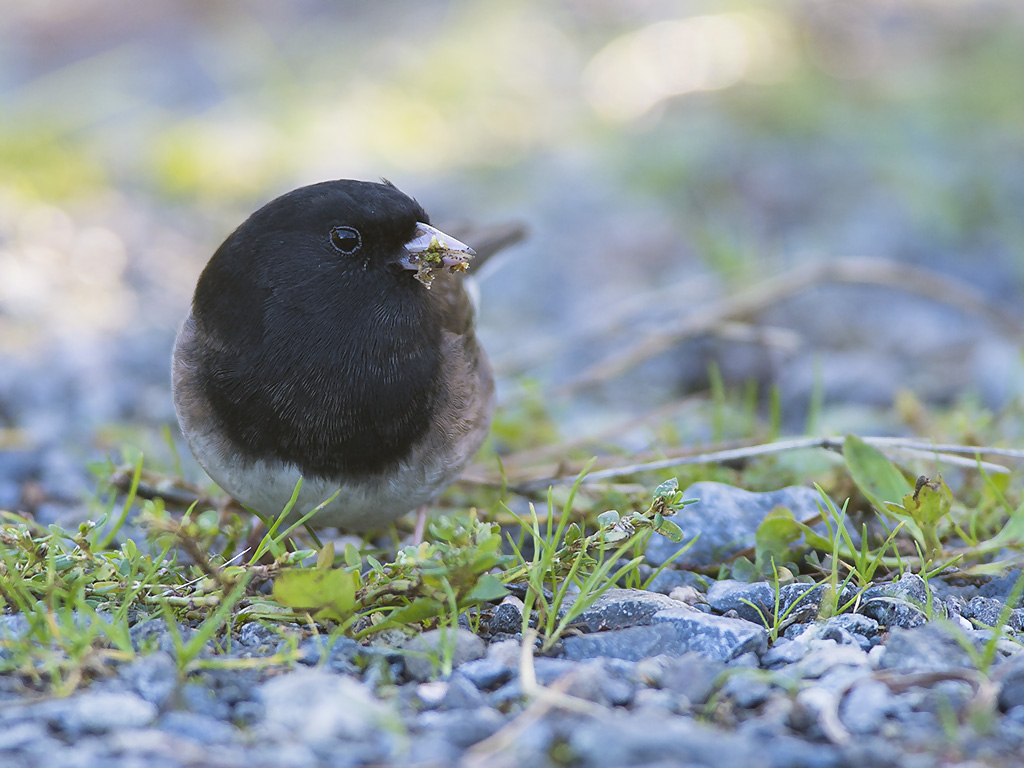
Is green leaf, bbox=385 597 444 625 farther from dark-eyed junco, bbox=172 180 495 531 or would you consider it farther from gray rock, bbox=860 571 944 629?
gray rock, bbox=860 571 944 629

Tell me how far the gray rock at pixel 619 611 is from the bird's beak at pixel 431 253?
91 centimetres

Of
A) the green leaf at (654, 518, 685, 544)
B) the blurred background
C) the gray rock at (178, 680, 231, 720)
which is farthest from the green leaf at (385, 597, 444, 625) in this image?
the blurred background

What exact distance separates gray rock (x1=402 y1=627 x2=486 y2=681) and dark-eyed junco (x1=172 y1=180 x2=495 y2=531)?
0.53 meters

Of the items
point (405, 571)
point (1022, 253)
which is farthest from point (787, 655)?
point (1022, 253)

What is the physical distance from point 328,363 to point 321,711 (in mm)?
1010

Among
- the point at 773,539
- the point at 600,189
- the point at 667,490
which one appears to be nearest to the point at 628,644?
the point at 667,490

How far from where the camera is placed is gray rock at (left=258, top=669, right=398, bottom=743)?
5.68 feet

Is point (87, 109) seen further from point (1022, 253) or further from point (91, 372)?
point (1022, 253)

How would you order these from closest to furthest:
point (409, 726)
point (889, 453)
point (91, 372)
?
1. point (409, 726)
2. point (889, 453)
3. point (91, 372)

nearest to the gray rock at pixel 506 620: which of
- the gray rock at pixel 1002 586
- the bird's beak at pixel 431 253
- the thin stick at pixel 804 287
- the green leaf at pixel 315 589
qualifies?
the green leaf at pixel 315 589

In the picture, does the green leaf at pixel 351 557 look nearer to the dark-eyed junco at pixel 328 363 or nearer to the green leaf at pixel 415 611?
the green leaf at pixel 415 611

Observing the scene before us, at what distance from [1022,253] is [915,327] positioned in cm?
81

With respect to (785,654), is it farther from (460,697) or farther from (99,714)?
(99,714)

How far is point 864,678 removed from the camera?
1.91 m
